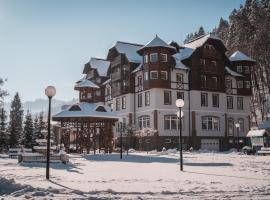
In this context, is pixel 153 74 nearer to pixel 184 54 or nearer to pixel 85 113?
pixel 184 54

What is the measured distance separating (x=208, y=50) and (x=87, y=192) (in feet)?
149

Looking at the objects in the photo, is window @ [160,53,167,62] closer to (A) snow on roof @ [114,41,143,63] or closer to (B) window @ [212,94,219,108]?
(A) snow on roof @ [114,41,143,63]

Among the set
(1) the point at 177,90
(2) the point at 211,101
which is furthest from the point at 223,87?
(1) the point at 177,90

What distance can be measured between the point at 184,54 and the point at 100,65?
56.8ft

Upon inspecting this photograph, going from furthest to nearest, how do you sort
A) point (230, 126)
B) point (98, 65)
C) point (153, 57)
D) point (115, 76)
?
point (98, 65)
point (115, 76)
point (230, 126)
point (153, 57)

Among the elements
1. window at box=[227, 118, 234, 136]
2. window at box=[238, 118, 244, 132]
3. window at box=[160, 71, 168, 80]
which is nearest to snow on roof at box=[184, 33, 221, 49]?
window at box=[160, 71, 168, 80]

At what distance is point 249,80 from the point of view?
57.3 m

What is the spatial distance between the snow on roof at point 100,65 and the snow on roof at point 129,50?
26.8ft

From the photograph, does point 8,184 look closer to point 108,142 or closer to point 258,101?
point 108,142

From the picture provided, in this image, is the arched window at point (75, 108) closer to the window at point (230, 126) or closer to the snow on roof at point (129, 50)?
the snow on roof at point (129, 50)

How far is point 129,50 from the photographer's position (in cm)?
5619

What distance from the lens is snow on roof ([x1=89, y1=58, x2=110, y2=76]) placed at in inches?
2495

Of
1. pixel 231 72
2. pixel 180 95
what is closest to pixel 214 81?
pixel 231 72

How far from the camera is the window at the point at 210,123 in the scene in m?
52.1
